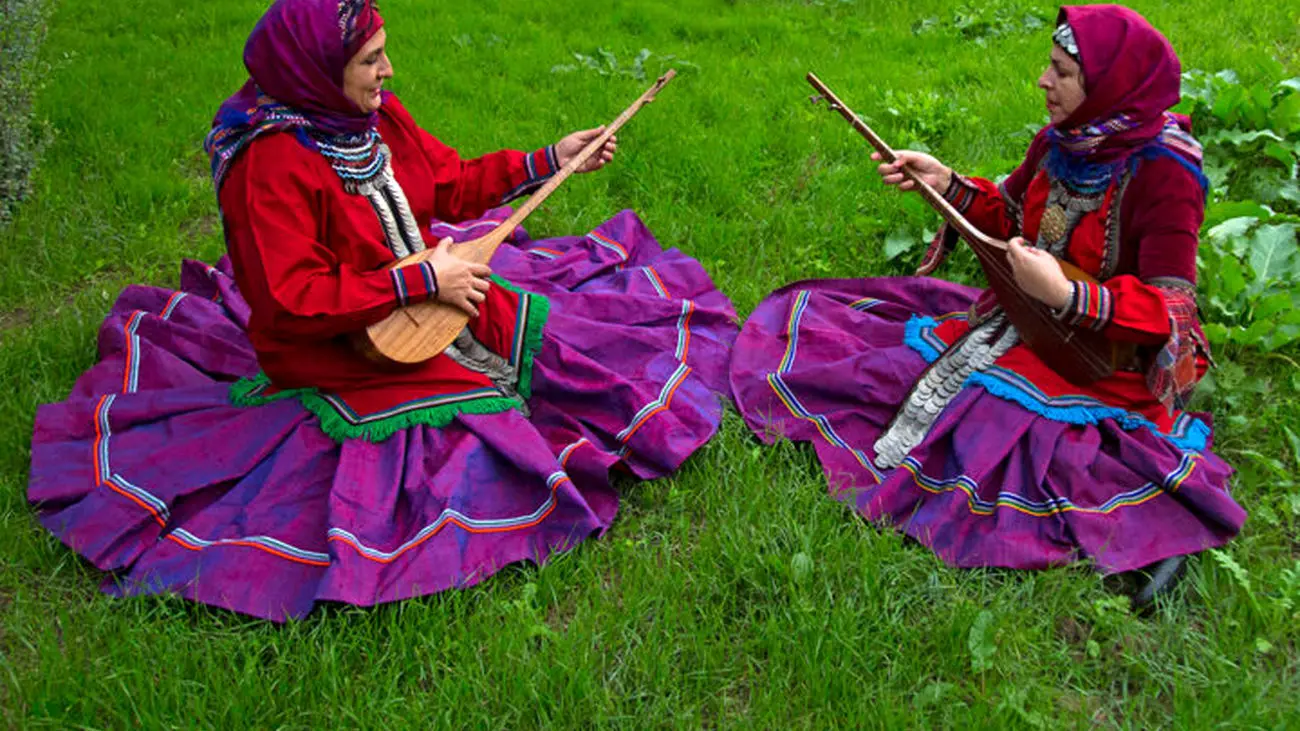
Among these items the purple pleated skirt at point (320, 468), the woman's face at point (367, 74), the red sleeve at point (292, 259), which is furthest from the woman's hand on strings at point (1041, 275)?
the woman's face at point (367, 74)

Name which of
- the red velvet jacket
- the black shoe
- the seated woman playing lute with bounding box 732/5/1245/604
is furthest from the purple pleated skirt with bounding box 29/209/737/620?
the black shoe

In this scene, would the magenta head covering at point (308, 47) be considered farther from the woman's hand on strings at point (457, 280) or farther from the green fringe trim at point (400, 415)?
the green fringe trim at point (400, 415)

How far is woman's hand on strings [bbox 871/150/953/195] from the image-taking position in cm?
323

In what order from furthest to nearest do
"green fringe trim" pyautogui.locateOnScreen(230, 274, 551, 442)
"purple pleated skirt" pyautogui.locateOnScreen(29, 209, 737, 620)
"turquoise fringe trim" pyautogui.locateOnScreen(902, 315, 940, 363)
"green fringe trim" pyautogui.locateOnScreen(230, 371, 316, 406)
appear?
"turquoise fringe trim" pyautogui.locateOnScreen(902, 315, 940, 363)
"green fringe trim" pyautogui.locateOnScreen(230, 371, 316, 406)
"green fringe trim" pyautogui.locateOnScreen(230, 274, 551, 442)
"purple pleated skirt" pyautogui.locateOnScreen(29, 209, 737, 620)

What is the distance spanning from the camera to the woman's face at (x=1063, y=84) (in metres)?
2.76

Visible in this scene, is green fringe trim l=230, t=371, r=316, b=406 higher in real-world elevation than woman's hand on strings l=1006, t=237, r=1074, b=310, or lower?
lower

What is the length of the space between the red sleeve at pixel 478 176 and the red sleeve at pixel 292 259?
60 centimetres

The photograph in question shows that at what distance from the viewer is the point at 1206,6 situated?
632 centimetres

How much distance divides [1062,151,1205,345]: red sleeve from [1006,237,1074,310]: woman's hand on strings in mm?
35

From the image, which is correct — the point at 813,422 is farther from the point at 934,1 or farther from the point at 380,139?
the point at 934,1

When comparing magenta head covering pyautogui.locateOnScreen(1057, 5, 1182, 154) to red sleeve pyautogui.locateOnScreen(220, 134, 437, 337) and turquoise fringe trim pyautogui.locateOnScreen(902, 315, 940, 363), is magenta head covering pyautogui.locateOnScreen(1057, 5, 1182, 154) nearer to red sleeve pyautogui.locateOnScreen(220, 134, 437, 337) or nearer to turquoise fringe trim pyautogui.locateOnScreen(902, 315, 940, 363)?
turquoise fringe trim pyautogui.locateOnScreen(902, 315, 940, 363)

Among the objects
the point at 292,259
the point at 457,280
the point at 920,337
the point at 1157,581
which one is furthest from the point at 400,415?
the point at 1157,581

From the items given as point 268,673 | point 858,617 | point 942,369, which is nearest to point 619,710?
point 858,617

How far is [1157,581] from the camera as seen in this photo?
2.69m
